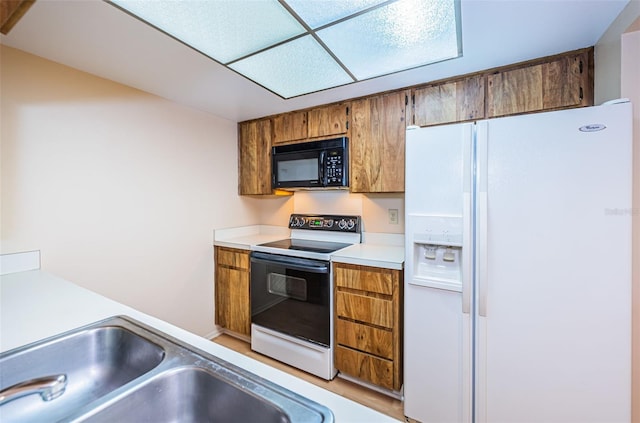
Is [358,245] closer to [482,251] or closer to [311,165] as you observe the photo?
[311,165]

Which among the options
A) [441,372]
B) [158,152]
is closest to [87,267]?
Result: [158,152]

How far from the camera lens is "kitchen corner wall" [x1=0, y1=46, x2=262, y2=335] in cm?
143

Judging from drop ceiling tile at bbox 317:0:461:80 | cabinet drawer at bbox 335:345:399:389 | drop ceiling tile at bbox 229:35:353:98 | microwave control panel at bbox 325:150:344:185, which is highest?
drop ceiling tile at bbox 229:35:353:98

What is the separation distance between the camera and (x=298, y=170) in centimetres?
235

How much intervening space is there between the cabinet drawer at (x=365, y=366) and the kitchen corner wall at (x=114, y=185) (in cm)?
136

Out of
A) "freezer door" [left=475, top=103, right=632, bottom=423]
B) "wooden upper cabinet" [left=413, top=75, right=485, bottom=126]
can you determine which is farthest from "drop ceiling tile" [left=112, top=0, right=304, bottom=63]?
"freezer door" [left=475, top=103, right=632, bottom=423]

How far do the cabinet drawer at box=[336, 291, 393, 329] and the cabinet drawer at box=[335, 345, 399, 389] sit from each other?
244mm

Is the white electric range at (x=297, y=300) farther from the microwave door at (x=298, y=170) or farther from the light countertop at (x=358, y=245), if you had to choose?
the microwave door at (x=298, y=170)

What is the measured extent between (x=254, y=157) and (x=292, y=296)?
1.41 metres

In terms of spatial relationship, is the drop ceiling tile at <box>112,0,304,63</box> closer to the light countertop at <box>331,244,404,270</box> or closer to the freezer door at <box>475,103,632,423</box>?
the freezer door at <box>475,103,632,423</box>

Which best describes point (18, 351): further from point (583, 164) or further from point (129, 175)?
point (583, 164)

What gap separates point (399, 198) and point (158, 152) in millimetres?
1964

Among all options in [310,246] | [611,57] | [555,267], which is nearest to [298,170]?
[310,246]

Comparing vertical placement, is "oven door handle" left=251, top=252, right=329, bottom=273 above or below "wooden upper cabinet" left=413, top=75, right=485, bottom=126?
below
